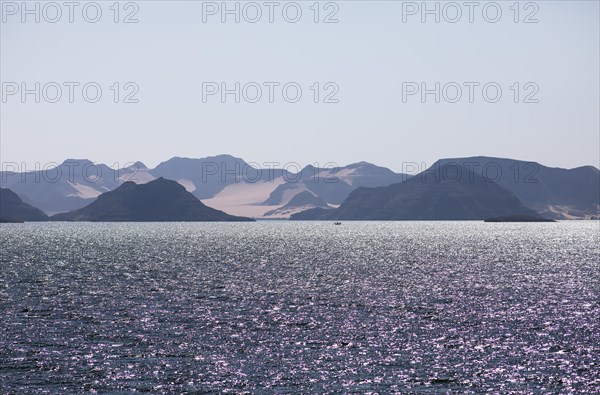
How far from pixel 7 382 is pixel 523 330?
2137 inches

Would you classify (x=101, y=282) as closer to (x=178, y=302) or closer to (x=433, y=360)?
(x=178, y=302)

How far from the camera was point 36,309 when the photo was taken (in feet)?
301

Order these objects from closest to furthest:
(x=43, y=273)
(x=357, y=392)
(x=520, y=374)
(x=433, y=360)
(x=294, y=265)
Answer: (x=357, y=392) → (x=520, y=374) → (x=433, y=360) → (x=43, y=273) → (x=294, y=265)

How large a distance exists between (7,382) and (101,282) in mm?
79508

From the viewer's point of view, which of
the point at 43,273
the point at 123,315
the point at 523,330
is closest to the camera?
the point at 523,330

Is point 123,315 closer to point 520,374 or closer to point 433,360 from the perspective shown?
point 433,360

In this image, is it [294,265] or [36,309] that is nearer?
[36,309]

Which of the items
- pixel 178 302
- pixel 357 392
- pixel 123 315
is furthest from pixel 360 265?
pixel 357 392

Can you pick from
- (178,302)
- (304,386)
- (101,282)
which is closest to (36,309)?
(178,302)

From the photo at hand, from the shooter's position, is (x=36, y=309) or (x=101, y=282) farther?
(x=101, y=282)

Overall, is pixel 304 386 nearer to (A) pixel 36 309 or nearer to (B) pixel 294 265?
(A) pixel 36 309

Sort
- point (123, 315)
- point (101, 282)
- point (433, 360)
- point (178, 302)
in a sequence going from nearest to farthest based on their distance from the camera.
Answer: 1. point (433, 360)
2. point (123, 315)
3. point (178, 302)
4. point (101, 282)

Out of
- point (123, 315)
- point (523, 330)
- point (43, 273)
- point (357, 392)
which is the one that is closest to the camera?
point (357, 392)

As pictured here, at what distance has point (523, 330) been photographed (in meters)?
77.7
